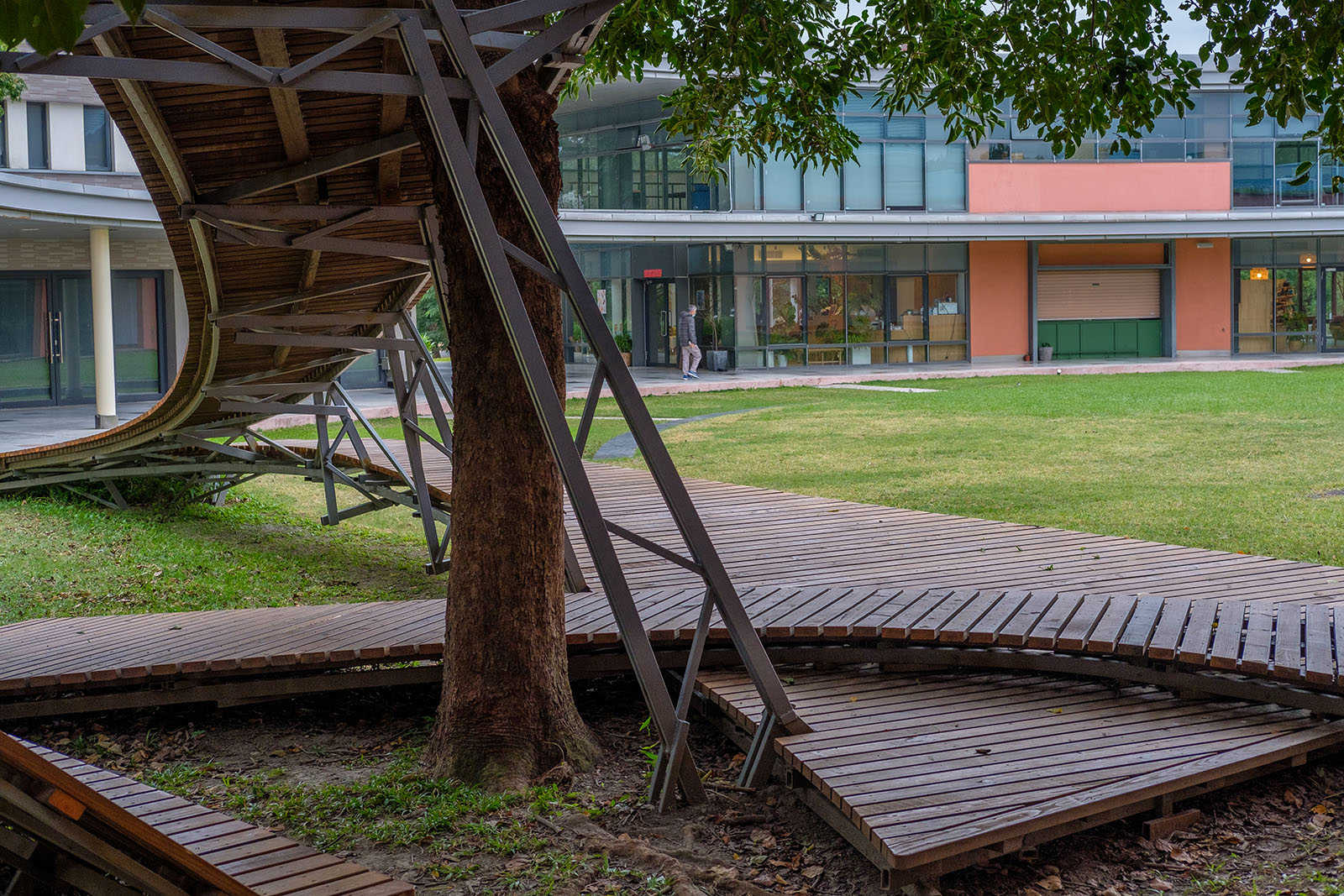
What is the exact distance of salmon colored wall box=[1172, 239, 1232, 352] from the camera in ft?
124

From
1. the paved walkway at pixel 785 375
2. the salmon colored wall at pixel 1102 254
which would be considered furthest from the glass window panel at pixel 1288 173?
the paved walkway at pixel 785 375

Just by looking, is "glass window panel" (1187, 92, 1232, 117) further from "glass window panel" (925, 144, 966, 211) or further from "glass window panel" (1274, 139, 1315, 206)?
"glass window panel" (925, 144, 966, 211)

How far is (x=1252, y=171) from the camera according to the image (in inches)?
1437

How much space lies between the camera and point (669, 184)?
3338 centimetres

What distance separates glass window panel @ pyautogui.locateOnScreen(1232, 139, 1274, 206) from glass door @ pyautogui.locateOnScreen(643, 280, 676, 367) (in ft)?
55.2

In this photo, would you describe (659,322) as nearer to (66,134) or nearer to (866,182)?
(866,182)

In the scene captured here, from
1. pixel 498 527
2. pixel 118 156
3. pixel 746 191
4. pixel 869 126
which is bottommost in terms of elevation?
pixel 498 527

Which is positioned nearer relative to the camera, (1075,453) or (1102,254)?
(1075,453)

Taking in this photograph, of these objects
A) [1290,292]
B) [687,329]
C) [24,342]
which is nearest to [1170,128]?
[1290,292]

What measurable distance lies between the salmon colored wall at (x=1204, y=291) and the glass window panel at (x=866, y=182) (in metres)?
10.3

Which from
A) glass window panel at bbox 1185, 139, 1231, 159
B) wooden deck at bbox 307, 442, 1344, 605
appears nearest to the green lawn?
wooden deck at bbox 307, 442, 1344, 605

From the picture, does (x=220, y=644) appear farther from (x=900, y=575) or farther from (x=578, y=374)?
(x=578, y=374)

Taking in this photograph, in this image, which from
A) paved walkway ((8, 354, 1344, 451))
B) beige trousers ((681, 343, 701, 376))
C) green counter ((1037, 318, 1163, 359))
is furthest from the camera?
green counter ((1037, 318, 1163, 359))

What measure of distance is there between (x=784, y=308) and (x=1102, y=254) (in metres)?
10.5
